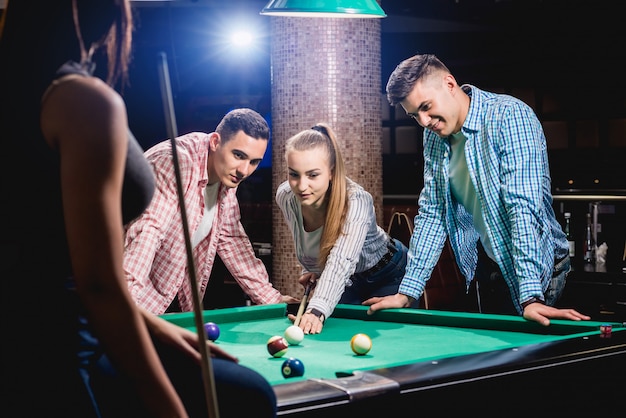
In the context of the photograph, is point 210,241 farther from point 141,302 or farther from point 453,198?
point 453,198

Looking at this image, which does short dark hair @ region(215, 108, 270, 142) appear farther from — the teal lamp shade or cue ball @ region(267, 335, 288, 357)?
cue ball @ region(267, 335, 288, 357)

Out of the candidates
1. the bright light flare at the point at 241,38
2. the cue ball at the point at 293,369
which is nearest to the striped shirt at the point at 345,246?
the cue ball at the point at 293,369

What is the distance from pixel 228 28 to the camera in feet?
35.3

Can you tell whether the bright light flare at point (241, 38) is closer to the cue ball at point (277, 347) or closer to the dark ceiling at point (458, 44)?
the dark ceiling at point (458, 44)

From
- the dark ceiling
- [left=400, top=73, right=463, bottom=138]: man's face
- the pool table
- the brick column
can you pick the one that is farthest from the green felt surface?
the dark ceiling

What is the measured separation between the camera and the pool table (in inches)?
72.9

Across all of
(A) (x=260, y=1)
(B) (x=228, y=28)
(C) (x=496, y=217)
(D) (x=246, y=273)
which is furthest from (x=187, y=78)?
(C) (x=496, y=217)

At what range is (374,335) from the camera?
285cm

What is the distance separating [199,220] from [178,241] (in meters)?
0.15

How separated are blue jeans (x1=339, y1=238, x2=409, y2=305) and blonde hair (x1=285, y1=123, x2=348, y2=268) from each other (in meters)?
0.32

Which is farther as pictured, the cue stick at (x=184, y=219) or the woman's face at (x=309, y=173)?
the woman's face at (x=309, y=173)

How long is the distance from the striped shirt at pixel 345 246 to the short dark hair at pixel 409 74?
0.51 metres

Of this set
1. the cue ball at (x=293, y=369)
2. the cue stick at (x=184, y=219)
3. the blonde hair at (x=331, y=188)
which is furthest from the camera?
the blonde hair at (x=331, y=188)

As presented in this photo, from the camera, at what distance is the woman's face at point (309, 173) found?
354 cm
